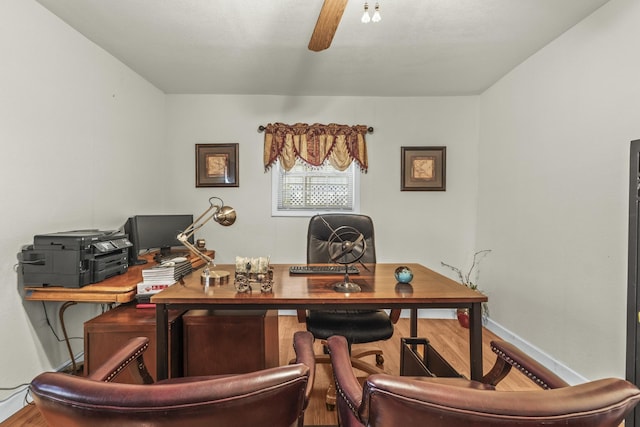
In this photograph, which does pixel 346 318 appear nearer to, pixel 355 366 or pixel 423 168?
pixel 355 366

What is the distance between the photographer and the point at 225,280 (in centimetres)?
179

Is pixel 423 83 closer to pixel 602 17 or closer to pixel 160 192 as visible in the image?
pixel 602 17

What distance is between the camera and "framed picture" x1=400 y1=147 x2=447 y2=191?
141 inches

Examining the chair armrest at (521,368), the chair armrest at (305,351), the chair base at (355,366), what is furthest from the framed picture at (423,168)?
the chair armrest at (305,351)

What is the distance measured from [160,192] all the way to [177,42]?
1643 mm

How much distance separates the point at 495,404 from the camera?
0.60m

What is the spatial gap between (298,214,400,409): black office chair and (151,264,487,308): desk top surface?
1.13 ft

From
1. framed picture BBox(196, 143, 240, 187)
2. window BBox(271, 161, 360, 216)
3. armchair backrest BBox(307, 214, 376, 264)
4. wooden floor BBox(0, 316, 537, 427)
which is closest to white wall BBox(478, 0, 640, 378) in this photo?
wooden floor BBox(0, 316, 537, 427)

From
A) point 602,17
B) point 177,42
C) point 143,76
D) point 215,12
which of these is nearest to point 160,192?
point 143,76

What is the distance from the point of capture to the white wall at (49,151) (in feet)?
5.90

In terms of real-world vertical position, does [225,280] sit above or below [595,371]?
above

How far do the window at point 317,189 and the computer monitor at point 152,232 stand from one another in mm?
1077

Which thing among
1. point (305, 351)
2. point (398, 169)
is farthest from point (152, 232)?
point (398, 169)

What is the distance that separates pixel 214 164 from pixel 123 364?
8.79ft
